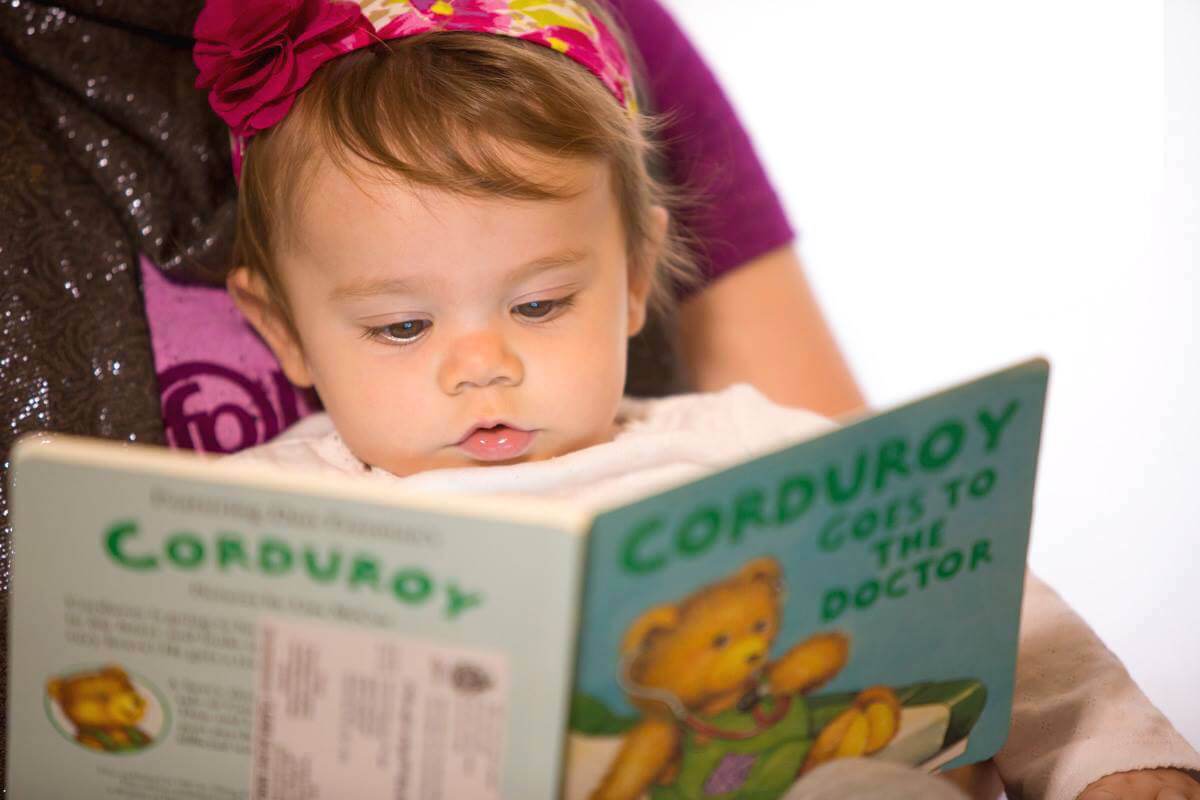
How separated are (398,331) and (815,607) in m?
0.44

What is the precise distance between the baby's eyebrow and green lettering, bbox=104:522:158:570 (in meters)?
0.36

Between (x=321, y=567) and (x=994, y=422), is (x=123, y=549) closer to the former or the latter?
(x=321, y=567)

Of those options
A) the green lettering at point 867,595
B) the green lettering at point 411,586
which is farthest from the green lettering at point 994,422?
the green lettering at point 411,586

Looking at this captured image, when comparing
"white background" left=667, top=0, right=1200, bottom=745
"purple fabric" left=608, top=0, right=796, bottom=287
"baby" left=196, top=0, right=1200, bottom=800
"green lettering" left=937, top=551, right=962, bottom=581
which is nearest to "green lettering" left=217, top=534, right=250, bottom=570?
"baby" left=196, top=0, right=1200, bottom=800

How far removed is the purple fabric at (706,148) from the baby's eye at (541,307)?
368 mm

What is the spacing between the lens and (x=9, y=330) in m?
1.07

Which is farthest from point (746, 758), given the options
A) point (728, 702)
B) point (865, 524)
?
point (865, 524)

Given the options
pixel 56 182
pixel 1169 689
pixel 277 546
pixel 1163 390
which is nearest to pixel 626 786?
pixel 277 546

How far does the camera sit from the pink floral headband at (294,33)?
101 cm

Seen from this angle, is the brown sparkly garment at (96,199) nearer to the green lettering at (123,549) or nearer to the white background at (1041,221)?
the green lettering at (123,549)

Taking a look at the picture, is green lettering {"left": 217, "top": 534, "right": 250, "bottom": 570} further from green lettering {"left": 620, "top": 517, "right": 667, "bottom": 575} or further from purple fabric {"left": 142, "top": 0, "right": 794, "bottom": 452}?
purple fabric {"left": 142, "top": 0, "right": 794, "bottom": 452}

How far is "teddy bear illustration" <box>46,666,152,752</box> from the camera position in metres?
0.72

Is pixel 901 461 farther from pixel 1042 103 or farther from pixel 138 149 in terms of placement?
pixel 1042 103

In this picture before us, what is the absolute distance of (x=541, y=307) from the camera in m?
1.05
